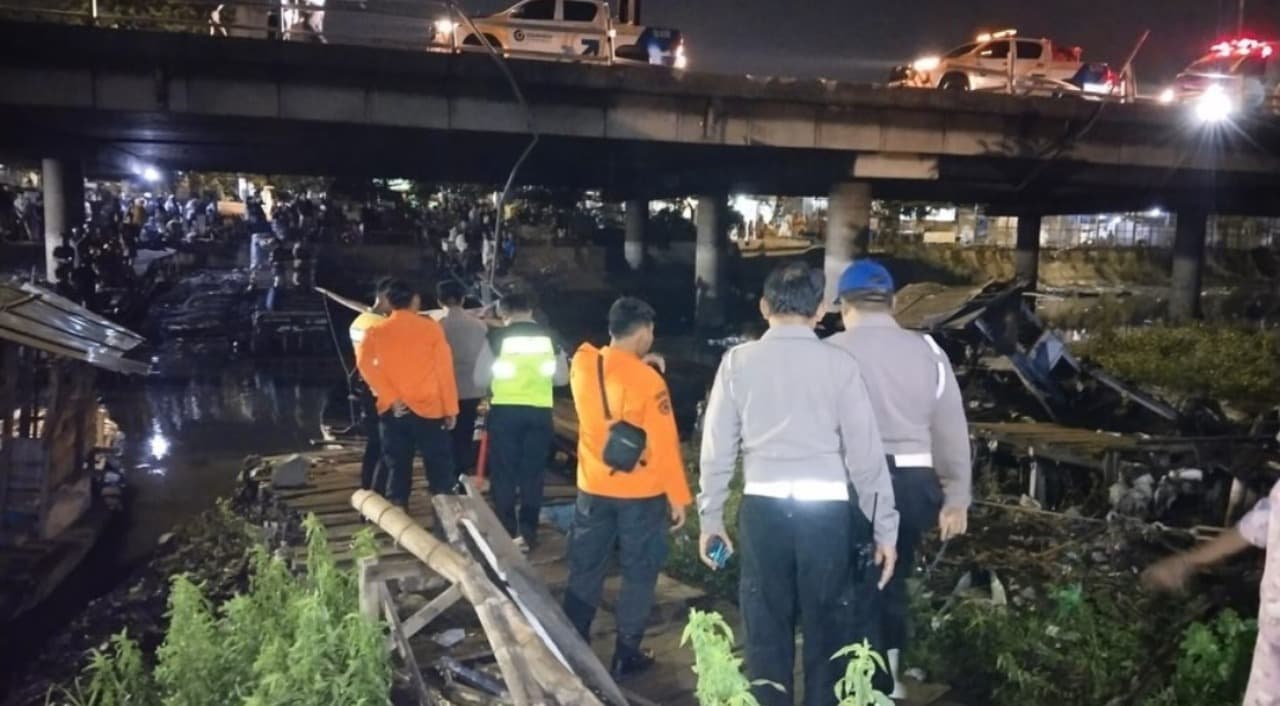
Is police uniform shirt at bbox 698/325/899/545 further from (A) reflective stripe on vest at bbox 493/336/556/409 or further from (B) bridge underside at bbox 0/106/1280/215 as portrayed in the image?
(B) bridge underside at bbox 0/106/1280/215

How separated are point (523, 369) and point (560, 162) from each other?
61.2ft

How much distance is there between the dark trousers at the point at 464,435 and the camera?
843 centimetres

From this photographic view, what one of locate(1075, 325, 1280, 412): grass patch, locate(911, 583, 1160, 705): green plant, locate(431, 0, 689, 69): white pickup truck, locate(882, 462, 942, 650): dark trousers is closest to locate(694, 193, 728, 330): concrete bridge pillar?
locate(431, 0, 689, 69): white pickup truck

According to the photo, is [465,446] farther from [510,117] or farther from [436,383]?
[510,117]

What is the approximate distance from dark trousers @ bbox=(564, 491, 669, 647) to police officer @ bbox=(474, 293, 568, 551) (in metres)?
1.53

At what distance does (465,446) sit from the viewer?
28.3 ft

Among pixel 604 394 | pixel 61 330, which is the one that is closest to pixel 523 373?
pixel 604 394

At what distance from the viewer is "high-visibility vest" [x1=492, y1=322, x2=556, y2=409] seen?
21.8 feet

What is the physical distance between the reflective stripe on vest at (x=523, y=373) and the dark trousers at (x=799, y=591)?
260 cm

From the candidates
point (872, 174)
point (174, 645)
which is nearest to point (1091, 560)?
point (174, 645)

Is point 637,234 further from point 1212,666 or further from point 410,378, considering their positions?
point 1212,666

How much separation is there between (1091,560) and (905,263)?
102ft

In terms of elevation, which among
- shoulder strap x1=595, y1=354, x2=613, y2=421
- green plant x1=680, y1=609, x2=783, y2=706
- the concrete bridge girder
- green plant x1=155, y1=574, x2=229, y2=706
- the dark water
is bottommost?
the dark water

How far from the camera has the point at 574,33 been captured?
20688mm
